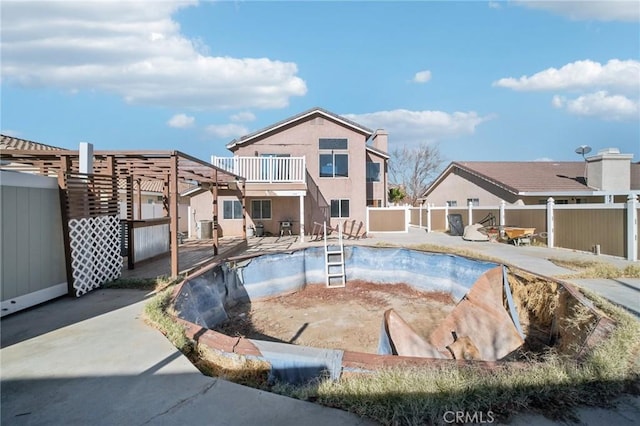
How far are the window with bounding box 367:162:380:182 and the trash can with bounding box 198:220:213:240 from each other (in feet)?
33.0

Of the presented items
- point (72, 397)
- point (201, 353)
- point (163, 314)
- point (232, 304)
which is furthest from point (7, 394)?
point (232, 304)

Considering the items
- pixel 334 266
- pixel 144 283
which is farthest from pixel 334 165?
pixel 144 283

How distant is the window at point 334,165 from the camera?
19234 mm

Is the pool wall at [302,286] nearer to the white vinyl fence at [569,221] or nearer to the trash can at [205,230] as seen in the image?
the white vinyl fence at [569,221]

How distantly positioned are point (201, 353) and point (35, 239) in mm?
4140

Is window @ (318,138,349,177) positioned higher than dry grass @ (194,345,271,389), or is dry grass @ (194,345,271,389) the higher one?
window @ (318,138,349,177)

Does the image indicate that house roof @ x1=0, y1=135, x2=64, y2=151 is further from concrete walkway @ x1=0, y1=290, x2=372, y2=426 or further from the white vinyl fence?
the white vinyl fence

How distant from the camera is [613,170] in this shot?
57.0 feet

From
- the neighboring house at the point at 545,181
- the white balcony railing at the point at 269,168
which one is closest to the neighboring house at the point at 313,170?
the white balcony railing at the point at 269,168

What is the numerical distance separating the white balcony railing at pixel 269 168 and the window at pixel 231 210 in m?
2.03

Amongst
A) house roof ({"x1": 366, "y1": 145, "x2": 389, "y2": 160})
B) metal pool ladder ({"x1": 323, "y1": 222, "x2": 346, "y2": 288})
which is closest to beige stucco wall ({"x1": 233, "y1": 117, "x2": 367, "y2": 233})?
house roof ({"x1": 366, "y1": 145, "x2": 389, "y2": 160})

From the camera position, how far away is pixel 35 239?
18.6ft

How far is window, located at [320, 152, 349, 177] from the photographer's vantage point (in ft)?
63.1

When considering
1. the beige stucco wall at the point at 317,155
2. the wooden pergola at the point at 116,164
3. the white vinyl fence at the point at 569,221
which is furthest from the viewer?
the beige stucco wall at the point at 317,155
